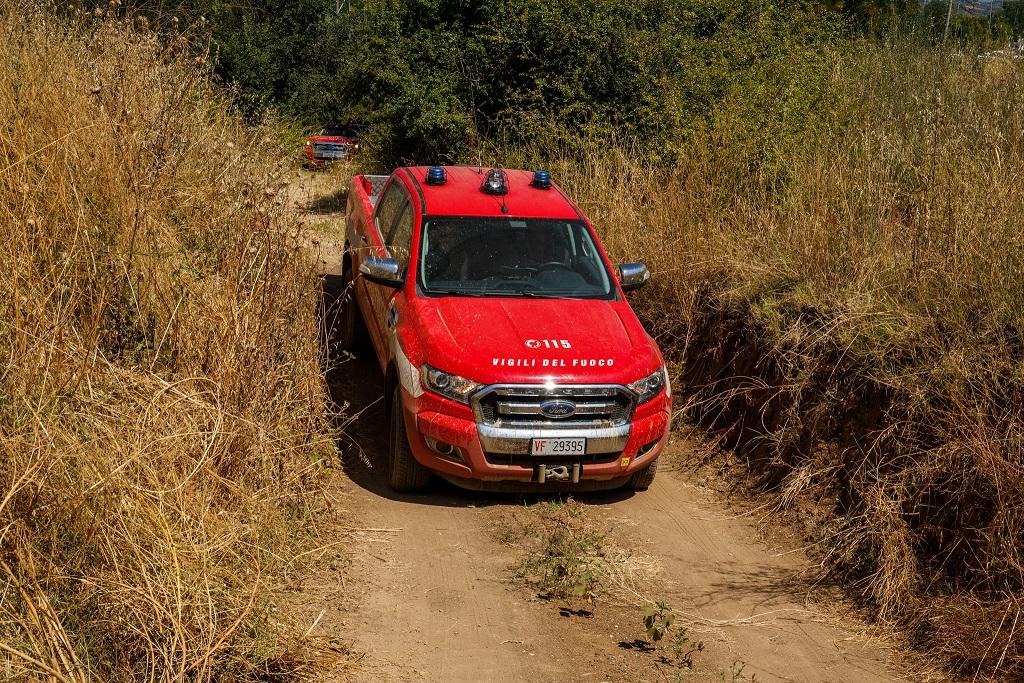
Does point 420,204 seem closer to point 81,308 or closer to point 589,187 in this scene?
point 81,308

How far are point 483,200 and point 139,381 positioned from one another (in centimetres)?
335

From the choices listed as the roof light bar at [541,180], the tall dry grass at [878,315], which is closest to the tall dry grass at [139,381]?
the roof light bar at [541,180]

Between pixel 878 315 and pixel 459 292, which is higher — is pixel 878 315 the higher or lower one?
the higher one

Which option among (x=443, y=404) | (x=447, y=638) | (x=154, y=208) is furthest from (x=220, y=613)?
(x=154, y=208)

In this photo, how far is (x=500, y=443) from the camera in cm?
663

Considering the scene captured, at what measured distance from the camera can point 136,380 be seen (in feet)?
18.5

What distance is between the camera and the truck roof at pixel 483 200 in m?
8.05

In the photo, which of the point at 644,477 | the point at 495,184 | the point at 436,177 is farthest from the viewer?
the point at 436,177

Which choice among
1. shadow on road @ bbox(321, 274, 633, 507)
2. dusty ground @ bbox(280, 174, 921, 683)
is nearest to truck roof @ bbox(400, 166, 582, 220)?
shadow on road @ bbox(321, 274, 633, 507)

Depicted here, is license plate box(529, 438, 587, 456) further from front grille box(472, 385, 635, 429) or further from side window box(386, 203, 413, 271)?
side window box(386, 203, 413, 271)

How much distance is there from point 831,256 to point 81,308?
5.32 m

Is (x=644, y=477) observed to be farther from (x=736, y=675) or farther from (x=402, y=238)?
(x=402, y=238)

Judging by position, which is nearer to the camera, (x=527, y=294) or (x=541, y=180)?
(x=527, y=294)

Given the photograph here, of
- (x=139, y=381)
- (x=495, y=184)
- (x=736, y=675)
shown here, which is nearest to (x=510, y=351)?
(x=495, y=184)
